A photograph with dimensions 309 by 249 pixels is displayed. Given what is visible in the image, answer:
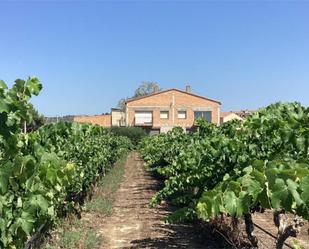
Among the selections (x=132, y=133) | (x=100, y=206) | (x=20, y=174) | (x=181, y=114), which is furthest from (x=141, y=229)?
(x=181, y=114)

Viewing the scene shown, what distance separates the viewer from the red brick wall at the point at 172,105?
5944 cm

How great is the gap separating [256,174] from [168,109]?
56.8 metres

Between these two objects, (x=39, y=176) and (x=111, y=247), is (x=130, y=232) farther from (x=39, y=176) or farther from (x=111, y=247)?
(x=39, y=176)

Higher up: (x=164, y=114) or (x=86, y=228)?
(x=164, y=114)

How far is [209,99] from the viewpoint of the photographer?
59531mm

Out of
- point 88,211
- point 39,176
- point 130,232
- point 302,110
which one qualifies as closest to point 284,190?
point 39,176

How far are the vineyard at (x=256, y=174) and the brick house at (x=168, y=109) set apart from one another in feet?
Result: 165

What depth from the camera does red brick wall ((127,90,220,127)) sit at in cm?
5944

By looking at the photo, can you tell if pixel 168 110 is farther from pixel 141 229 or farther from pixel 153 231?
pixel 153 231

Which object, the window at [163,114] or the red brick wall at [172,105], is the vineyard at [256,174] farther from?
the window at [163,114]

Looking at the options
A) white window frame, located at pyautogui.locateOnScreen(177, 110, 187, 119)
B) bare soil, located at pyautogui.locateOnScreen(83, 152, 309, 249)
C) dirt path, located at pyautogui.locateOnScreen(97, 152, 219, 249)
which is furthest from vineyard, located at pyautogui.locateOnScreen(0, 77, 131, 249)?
white window frame, located at pyautogui.locateOnScreen(177, 110, 187, 119)

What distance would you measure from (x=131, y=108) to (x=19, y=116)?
56822 millimetres

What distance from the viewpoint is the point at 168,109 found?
59500 mm

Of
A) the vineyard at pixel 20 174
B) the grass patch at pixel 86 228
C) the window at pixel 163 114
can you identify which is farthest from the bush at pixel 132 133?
the vineyard at pixel 20 174
